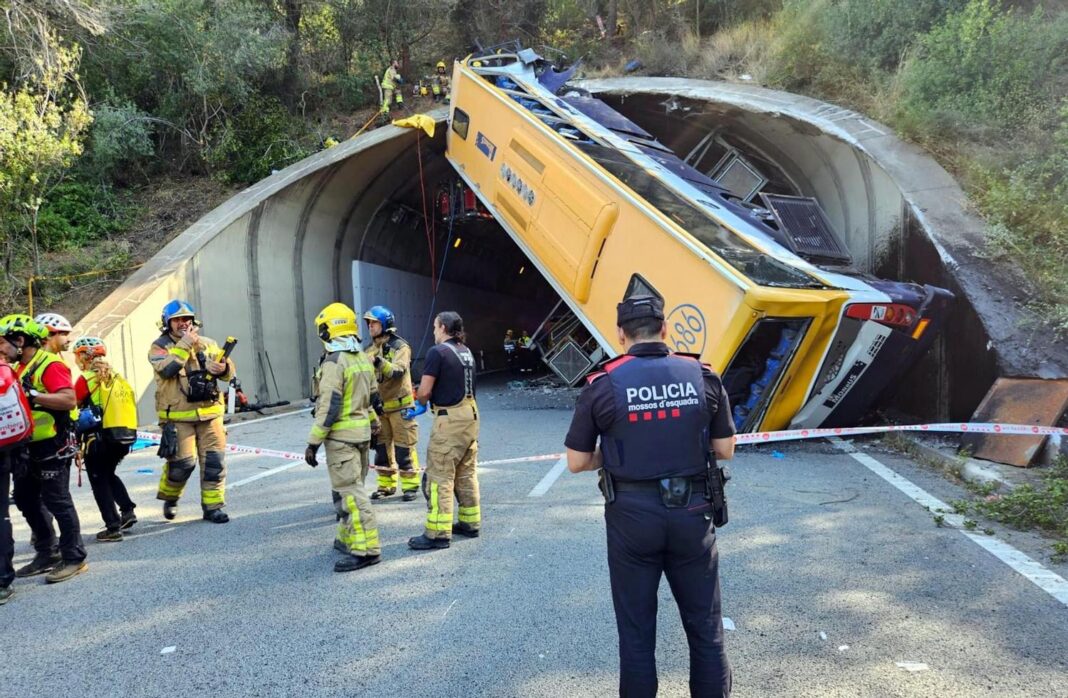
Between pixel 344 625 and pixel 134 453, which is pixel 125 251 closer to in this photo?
pixel 134 453

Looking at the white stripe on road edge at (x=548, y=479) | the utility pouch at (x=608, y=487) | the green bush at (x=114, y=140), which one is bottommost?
the white stripe on road edge at (x=548, y=479)

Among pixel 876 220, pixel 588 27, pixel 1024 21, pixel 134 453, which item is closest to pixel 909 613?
pixel 876 220

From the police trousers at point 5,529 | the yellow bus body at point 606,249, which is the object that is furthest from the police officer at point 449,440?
the yellow bus body at point 606,249

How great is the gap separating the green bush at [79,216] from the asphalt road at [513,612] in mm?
9498

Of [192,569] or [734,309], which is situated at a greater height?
[734,309]

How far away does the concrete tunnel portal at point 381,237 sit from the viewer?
32.8 feet

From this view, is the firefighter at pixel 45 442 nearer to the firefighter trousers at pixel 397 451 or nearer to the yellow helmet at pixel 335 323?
the yellow helmet at pixel 335 323

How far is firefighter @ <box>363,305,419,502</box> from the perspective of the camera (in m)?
6.21

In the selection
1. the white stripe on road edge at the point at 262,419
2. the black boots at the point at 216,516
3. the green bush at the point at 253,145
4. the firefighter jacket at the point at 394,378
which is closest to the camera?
the black boots at the point at 216,516

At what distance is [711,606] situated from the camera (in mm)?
2598

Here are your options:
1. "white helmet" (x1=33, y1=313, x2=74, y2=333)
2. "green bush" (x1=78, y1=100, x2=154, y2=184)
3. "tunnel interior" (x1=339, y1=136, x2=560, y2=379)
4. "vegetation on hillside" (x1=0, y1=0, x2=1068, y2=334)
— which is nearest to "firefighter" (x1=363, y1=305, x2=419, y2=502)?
"white helmet" (x1=33, y1=313, x2=74, y2=333)

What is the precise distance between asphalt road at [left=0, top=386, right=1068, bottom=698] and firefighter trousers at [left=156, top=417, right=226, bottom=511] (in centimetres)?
28

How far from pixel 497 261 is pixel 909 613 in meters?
21.0

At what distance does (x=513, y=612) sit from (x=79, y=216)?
1400 cm
